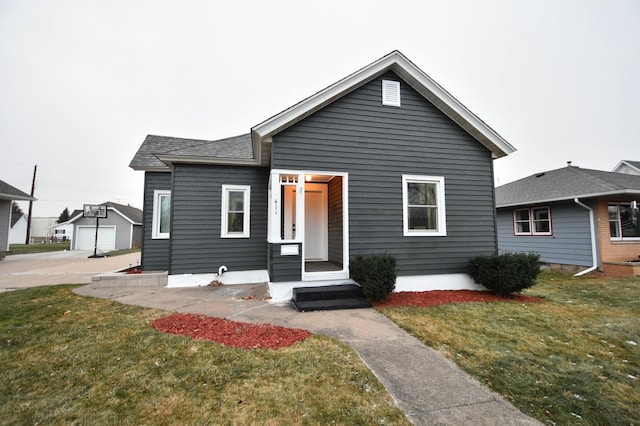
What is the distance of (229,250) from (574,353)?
761 centimetres

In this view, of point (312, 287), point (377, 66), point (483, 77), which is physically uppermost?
point (483, 77)

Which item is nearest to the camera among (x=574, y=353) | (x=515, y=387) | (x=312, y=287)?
(x=515, y=387)

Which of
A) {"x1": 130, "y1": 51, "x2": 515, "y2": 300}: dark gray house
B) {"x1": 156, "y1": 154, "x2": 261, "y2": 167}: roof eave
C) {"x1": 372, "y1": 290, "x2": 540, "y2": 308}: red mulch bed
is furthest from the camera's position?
{"x1": 156, "y1": 154, "x2": 261, "y2": 167}: roof eave

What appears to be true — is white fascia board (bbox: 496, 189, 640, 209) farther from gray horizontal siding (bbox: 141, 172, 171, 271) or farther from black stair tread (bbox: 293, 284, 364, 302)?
gray horizontal siding (bbox: 141, 172, 171, 271)

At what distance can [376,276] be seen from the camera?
218 inches

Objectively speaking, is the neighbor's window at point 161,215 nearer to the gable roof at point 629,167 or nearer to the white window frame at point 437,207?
the white window frame at point 437,207

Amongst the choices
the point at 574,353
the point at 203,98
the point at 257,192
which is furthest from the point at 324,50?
the point at 574,353

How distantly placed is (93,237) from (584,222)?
33.3m

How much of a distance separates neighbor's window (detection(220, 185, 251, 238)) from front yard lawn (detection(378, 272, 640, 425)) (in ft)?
16.2

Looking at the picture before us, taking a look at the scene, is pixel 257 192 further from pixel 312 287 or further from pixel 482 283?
pixel 482 283

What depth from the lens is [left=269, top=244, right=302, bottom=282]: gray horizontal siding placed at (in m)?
5.84

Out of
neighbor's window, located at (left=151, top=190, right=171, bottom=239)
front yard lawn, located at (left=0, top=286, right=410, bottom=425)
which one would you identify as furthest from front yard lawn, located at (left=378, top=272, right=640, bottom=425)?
neighbor's window, located at (left=151, top=190, right=171, bottom=239)

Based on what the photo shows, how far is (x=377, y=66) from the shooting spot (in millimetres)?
6496

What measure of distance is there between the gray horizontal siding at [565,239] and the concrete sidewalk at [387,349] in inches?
423
